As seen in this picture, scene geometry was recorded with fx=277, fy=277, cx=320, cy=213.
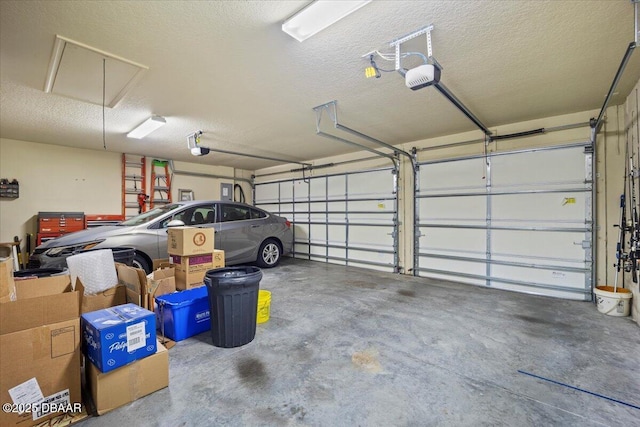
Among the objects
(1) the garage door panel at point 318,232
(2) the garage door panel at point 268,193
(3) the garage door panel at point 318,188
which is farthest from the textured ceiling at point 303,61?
(2) the garage door panel at point 268,193

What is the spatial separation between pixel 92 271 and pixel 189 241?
90 cm

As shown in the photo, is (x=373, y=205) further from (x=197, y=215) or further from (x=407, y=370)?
(x=407, y=370)

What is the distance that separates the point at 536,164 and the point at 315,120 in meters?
3.25

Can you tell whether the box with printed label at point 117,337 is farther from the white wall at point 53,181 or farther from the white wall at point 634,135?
the white wall at point 53,181

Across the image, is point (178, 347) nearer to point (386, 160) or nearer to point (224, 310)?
point (224, 310)

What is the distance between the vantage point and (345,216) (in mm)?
6195

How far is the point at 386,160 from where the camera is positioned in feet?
18.5

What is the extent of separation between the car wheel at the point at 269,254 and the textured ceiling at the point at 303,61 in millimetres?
2459

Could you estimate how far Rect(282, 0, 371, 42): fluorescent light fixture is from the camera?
1.75 meters

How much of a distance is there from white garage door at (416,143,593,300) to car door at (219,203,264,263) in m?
3.15

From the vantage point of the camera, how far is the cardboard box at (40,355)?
1359 mm

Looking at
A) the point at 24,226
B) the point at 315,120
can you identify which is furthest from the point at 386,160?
the point at 24,226

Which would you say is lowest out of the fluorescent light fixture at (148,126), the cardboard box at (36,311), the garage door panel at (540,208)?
the cardboard box at (36,311)

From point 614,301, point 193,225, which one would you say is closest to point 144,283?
point 193,225
